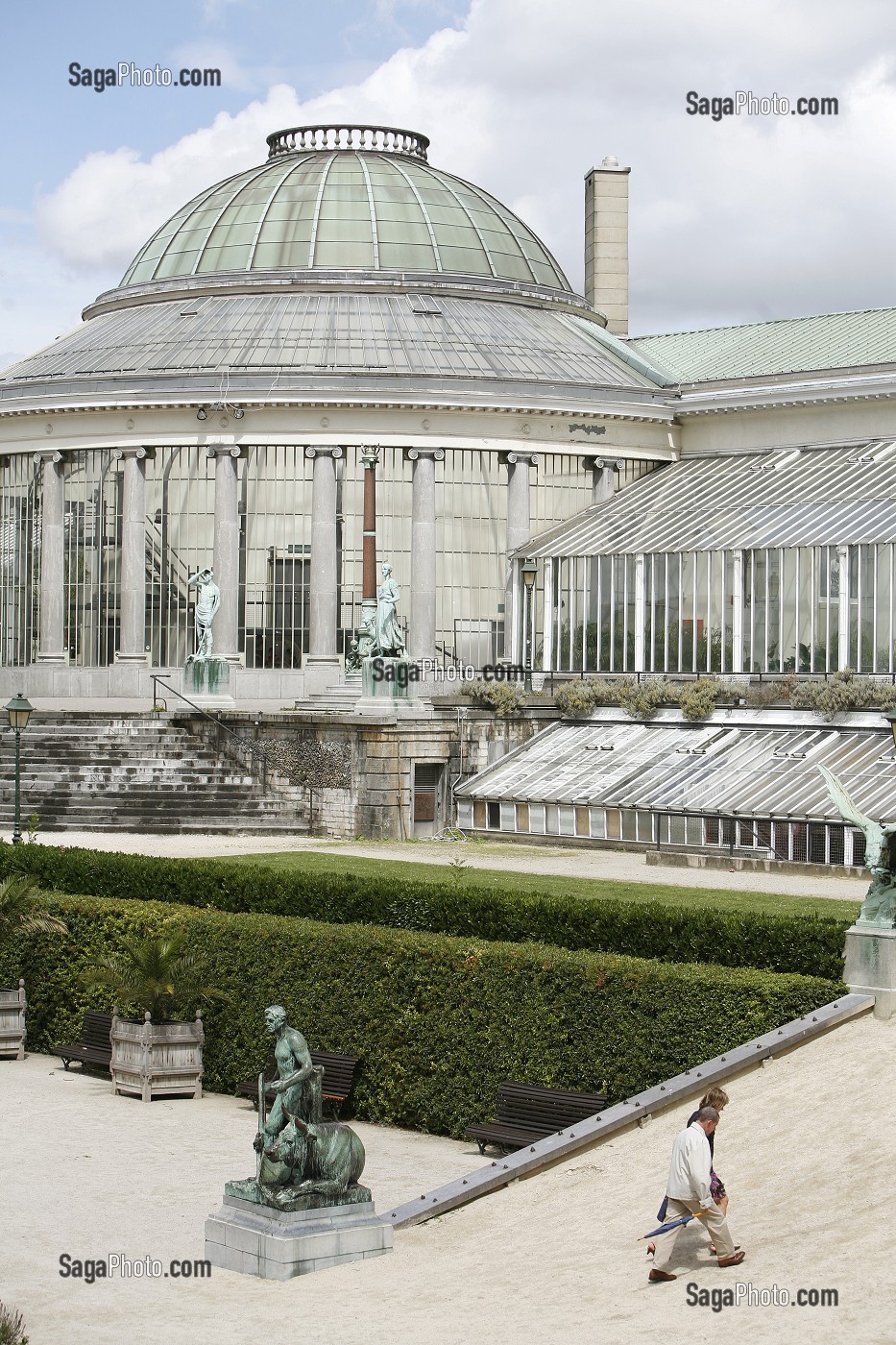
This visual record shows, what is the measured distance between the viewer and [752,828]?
38938 mm

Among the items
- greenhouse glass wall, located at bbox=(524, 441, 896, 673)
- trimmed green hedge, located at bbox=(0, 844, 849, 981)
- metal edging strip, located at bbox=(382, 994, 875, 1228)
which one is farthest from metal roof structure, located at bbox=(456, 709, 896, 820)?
metal edging strip, located at bbox=(382, 994, 875, 1228)

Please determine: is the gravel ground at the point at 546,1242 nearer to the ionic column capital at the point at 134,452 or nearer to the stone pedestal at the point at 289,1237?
the stone pedestal at the point at 289,1237

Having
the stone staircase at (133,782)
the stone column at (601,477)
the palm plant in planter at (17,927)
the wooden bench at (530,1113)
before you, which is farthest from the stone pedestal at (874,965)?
the stone column at (601,477)

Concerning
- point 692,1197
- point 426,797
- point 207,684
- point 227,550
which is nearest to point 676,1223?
point 692,1197

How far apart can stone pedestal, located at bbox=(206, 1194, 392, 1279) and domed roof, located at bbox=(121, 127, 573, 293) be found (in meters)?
45.9

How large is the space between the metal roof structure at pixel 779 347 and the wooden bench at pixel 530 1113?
3537 cm

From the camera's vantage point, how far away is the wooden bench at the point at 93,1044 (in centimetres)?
2538

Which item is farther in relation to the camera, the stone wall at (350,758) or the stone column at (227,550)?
the stone column at (227,550)

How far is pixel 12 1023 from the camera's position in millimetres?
27047

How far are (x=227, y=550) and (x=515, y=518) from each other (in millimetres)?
8009

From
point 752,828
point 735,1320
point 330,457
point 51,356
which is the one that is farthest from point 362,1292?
point 51,356

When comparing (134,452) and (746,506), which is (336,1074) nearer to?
(746,506)

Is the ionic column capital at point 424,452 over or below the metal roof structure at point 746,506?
over

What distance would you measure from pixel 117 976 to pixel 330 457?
1239 inches
